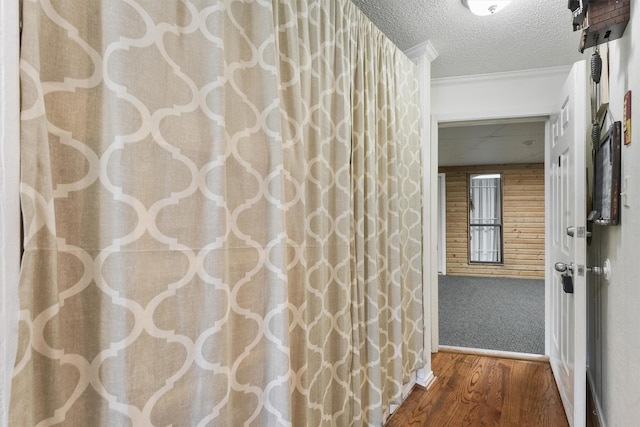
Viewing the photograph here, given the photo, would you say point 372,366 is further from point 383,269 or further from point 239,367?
point 239,367

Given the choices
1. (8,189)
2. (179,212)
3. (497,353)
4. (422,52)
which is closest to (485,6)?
(422,52)

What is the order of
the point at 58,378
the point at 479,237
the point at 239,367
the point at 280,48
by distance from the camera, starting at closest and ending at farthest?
the point at 58,378
the point at 239,367
the point at 280,48
the point at 479,237

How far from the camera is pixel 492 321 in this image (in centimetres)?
373

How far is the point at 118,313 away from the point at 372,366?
1.32 metres

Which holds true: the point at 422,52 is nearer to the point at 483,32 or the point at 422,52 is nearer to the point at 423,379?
the point at 483,32

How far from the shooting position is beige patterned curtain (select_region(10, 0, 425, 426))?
685mm

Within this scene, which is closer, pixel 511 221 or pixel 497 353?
pixel 497 353

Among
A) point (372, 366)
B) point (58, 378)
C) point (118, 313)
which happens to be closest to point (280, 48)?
point (118, 313)

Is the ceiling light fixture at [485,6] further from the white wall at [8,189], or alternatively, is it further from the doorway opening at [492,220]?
the doorway opening at [492,220]

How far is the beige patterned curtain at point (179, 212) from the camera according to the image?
2.25 feet

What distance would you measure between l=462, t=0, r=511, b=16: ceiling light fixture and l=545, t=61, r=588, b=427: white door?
1.62 feet

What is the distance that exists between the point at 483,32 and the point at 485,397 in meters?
2.33

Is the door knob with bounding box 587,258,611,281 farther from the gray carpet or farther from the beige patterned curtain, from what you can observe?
the gray carpet

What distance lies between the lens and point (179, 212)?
884 mm
